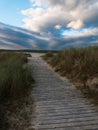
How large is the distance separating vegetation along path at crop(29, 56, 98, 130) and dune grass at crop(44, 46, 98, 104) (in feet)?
1.28

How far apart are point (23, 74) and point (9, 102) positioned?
252 cm

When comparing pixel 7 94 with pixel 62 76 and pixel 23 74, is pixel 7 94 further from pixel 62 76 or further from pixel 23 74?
A: pixel 62 76

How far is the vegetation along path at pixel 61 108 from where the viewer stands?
636 centimetres

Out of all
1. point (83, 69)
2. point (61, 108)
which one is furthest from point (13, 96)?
point (83, 69)

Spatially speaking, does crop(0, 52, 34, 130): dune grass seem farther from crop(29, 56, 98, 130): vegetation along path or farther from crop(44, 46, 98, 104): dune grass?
crop(44, 46, 98, 104): dune grass

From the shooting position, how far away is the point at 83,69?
11.4m

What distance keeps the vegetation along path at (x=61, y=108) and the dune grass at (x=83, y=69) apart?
39 centimetres

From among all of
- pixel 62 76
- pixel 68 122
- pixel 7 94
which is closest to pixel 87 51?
pixel 62 76

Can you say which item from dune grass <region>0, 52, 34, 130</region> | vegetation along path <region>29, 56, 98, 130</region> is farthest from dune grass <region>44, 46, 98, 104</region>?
Result: dune grass <region>0, 52, 34, 130</region>

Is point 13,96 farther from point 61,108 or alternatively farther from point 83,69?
point 83,69

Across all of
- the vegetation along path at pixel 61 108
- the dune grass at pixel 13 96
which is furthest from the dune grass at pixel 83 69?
the dune grass at pixel 13 96

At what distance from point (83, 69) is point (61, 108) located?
416cm

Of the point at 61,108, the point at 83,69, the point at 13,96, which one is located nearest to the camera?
the point at 61,108

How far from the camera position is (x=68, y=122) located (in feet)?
21.4
